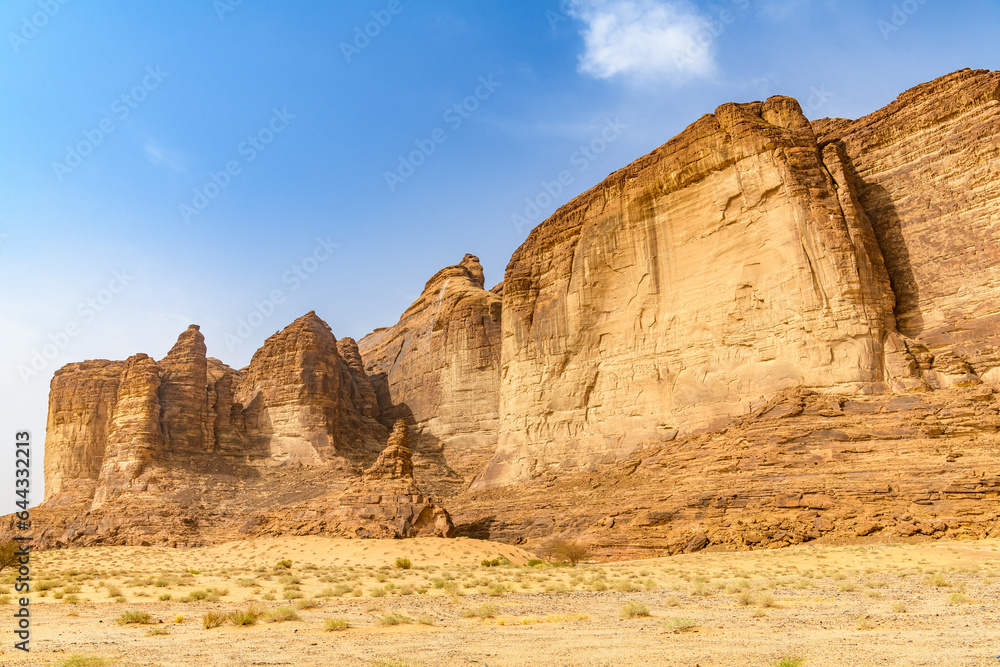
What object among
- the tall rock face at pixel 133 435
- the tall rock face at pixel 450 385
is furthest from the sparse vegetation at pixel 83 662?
the tall rock face at pixel 133 435

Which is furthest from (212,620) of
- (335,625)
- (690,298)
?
(690,298)

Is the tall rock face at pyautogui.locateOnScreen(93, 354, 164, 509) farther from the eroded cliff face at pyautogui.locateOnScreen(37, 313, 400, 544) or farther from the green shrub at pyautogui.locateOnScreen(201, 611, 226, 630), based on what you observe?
the green shrub at pyautogui.locateOnScreen(201, 611, 226, 630)

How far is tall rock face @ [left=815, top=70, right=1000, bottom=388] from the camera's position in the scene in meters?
25.2

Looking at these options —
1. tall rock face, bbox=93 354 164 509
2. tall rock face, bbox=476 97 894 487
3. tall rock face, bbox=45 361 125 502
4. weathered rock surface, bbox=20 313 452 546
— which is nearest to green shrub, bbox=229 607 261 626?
Result: weathered rock surface, bbox=20 313 452 546

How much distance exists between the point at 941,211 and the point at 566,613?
25540mm

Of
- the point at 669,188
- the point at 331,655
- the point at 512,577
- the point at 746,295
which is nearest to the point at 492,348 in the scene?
the point at 669,188

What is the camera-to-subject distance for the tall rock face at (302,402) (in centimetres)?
4916

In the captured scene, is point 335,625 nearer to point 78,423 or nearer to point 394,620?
point 394,620

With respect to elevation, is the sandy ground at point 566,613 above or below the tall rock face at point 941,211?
below

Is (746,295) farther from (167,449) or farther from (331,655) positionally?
(167,449)

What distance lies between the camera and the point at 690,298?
110 ft

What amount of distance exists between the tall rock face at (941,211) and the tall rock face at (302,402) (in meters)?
36.7

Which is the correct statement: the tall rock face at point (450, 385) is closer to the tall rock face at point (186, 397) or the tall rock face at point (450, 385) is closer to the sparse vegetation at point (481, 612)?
the tall rock face at point (186, 397)

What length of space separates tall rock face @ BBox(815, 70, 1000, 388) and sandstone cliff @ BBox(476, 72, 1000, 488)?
3.0 inches
